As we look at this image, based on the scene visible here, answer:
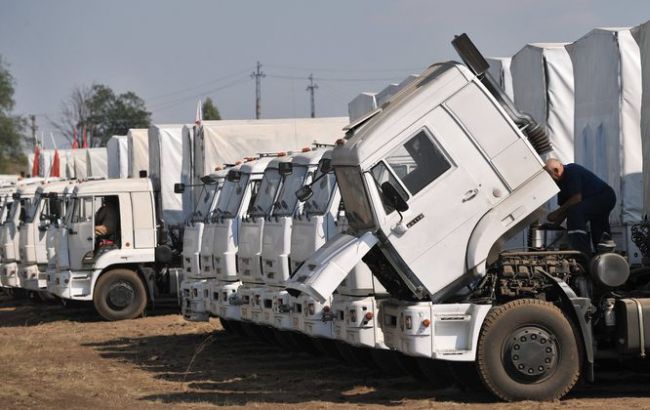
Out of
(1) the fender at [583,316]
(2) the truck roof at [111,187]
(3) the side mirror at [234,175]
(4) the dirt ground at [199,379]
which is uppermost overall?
(2) the truck roof at [111,187]

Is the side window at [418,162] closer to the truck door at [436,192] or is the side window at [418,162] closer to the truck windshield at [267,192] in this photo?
the truck door at [436,192]

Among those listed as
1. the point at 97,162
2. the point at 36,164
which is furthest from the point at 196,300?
the point at 36,164

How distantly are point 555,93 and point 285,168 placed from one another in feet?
11.5

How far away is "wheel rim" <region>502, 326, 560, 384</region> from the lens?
455 inches

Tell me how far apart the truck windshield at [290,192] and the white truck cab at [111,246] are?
7446mm

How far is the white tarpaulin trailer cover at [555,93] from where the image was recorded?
16250 mm

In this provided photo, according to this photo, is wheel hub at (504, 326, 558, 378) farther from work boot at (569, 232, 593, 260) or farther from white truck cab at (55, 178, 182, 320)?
white truck cab at (55, 178, 182, 320)

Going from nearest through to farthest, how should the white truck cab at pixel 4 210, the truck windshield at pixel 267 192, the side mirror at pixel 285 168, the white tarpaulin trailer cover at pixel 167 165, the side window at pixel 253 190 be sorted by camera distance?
the side mirror at pixel 285 168, the truck windshield at pixel 267 192, the side window at pixel 253 190, the white tarpaulin trailer cover at pixel 167 165, the white truck cab at pixel 4 210

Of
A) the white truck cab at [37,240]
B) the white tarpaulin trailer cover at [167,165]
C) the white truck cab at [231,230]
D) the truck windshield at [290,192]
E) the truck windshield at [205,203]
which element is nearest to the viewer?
the truck windshield at [290,192]

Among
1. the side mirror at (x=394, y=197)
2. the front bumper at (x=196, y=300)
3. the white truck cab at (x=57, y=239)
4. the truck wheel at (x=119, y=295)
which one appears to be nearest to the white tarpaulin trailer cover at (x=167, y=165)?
the truck wheel at (x=119, y=295)

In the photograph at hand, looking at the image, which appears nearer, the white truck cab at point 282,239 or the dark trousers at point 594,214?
the dark trousers at point 594,214

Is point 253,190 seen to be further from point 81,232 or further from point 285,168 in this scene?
point 81,232

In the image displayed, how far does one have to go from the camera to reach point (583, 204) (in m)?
12.7

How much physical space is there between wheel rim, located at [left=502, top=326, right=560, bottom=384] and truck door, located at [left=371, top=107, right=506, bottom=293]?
0.79 metres
